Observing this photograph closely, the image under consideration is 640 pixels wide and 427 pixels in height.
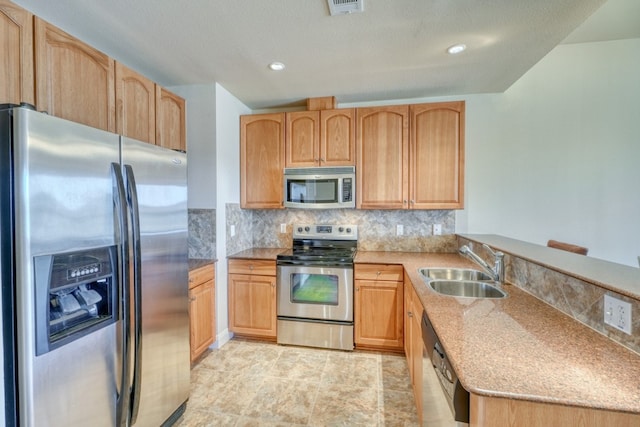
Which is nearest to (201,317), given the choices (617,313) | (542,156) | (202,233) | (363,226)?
(202,233)

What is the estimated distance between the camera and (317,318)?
8.84ft

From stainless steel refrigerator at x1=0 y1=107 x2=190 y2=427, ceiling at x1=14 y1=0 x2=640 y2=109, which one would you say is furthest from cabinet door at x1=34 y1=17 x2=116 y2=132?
stainless steel refrigerator at x1=0 y1=107 x2=190 y2=427

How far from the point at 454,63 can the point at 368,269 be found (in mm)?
1901

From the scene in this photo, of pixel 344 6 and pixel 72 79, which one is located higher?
pixel 344 6

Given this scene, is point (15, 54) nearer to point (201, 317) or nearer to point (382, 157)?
point (201, 317)

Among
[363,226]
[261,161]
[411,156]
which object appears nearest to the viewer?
[411,156]

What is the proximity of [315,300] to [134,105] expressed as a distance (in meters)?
2.20

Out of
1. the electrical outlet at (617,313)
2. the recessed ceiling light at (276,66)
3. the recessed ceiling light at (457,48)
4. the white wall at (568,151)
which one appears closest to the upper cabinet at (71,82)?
the recessed ceiling light at (276,66)

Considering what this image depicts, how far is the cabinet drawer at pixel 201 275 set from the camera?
2271 mm

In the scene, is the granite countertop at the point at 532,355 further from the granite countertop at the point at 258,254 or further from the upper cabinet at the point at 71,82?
the upper cabinet at the point at 71,82

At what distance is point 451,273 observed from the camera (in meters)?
2.25

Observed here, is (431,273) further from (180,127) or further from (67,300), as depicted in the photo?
(180,127)

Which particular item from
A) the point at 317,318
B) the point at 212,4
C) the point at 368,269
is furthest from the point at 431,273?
the point at 212,4

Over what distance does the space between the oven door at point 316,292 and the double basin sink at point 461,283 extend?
0.76 m
